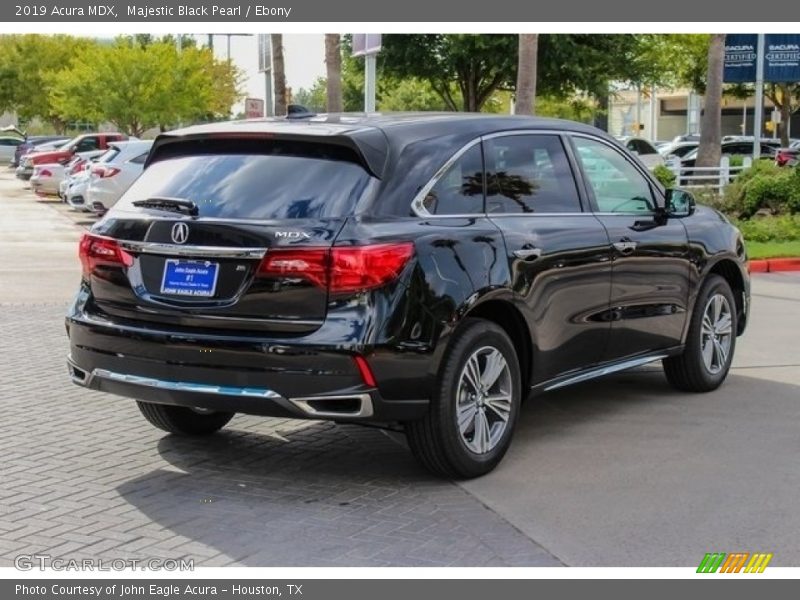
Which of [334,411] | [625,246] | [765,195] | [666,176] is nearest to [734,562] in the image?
[334,411]

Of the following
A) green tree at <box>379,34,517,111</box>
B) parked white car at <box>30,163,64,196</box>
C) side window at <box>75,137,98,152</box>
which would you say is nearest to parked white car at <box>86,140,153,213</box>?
parked white car at <box>30,163,64,196</box>

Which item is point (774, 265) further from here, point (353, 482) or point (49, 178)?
point (49, 178)

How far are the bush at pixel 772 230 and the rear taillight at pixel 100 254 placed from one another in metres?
14.3

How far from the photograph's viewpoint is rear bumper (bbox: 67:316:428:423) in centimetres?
547

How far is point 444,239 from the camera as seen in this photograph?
19.1 ft

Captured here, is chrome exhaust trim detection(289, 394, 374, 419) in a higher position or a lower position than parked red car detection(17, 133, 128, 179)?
lower

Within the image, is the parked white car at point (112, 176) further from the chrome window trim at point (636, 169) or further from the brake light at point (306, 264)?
the brake light at point (306, 264)

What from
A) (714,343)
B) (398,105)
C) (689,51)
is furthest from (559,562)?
(398,105)

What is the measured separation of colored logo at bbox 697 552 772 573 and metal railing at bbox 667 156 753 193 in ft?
60.7

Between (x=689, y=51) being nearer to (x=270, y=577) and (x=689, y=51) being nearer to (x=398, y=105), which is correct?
(x=398, y=105)

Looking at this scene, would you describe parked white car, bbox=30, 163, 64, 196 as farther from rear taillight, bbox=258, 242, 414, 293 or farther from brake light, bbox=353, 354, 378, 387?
brake light, bbox=353, 354, 378, 387

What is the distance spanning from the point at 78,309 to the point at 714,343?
4295 millimetres

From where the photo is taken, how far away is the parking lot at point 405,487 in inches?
199

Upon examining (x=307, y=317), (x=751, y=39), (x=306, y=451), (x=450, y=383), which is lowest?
(x=306, y=451)
